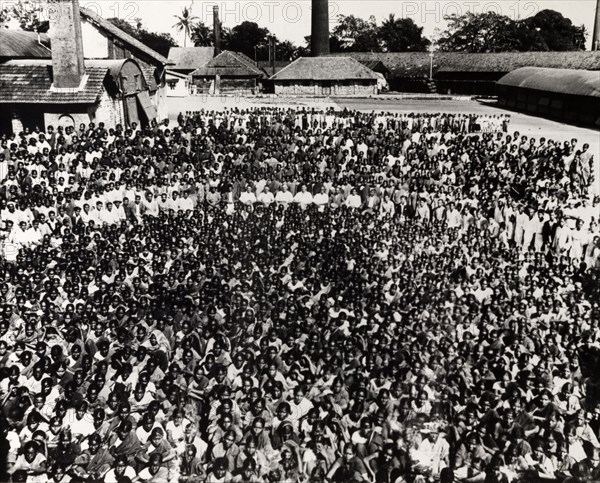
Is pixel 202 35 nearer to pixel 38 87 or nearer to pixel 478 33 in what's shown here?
pixel 478 33

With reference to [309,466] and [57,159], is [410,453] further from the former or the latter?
[57,159]

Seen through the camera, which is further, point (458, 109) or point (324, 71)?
point (324, 71)

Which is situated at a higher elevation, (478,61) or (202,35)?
(202,35)

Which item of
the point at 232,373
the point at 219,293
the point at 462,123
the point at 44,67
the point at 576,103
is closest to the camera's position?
the point at 232,373

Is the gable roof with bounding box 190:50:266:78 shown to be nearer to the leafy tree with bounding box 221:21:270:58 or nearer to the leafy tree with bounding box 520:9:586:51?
the leafy tree with bounding box 221:21:270:58

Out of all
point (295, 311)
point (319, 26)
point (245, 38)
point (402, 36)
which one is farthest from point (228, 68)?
point (295, 311)

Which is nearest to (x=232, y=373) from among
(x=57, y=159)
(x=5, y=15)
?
(x=57, y=159)

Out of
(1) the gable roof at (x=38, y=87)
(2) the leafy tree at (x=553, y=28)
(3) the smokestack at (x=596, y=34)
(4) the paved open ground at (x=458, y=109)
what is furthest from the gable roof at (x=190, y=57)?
(1) the gable roof at (x=38, y=87)

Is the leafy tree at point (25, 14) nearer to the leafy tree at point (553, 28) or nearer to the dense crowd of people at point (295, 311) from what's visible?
the dense crowd of people at point (295, 311)
